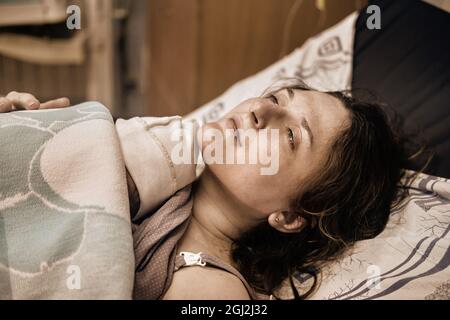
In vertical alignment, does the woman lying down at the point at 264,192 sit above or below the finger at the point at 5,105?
below

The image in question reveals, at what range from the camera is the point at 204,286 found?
2.73ft

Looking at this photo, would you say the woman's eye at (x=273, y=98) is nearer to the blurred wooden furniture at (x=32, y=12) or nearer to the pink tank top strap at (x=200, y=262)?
the pink tank top strap at (x=200, y=262)

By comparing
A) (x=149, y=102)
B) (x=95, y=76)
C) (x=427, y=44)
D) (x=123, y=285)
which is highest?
(x=427, y=44)

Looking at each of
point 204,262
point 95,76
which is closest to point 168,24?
point 95,76

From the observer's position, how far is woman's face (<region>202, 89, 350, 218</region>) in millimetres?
939

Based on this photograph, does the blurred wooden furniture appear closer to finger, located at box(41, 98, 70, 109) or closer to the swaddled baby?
finger, located at box(41, 98, 70, 109)

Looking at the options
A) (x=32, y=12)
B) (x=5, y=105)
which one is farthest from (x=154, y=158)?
(x=32, y=12)

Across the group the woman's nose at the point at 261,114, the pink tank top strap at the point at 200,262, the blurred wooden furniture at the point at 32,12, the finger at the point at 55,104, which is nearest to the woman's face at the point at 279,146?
the woman's nose at the point at 261,114

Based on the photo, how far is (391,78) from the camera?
132 centimetres

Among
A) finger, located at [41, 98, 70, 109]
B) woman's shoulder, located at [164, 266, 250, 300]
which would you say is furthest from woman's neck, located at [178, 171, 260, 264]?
finger, located at [41, 98, 70, 109]

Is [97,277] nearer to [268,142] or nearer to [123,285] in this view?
[123,285]

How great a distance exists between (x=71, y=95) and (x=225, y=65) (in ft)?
2.71

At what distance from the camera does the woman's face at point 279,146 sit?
3.08ft

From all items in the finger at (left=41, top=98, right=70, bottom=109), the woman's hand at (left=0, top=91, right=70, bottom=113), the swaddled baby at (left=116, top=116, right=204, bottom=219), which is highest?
the woman's hand at (left=0, top=91, right=70, bottom=113)
